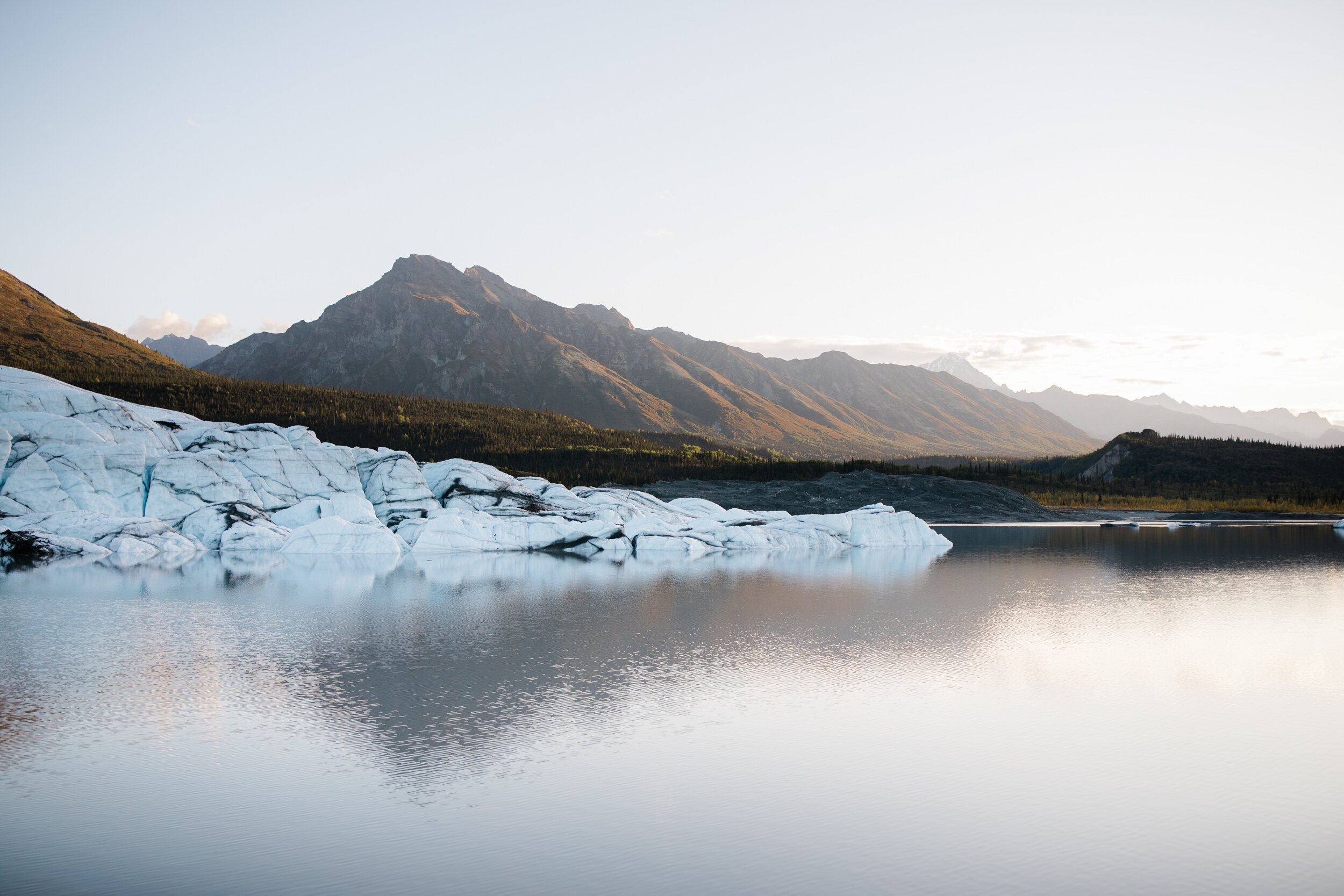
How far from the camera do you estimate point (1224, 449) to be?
14462 centimetres

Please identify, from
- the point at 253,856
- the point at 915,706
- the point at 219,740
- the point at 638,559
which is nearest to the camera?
the point at 253,856

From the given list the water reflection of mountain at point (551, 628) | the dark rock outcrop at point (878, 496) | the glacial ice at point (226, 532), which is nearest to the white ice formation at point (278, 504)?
the glacial ice at point (226, 532)

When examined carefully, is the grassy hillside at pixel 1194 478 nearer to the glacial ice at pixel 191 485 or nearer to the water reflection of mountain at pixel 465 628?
the water reflection of mountain at pixel 465 628

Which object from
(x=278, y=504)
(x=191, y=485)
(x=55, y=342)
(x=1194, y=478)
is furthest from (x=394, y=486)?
(x=55, y=342)

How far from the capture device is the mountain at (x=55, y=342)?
138750mm

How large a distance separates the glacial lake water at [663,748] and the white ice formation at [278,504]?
17.9 metres

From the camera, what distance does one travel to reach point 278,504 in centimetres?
5416

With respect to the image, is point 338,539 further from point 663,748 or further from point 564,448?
point 564,448

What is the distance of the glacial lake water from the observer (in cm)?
1054

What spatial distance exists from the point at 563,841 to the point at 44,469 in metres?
48.7

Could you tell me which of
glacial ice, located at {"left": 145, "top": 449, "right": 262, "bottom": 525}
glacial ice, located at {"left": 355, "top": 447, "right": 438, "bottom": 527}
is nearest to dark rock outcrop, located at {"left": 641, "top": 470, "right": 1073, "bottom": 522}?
glacial ice, located at {"left": 355, "top": 447, "right": 438, "bottom": 527}

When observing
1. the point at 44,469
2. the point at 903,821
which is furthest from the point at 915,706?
the point at 44,469

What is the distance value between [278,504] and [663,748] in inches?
1820

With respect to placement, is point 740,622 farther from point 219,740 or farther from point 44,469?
point 44,469
